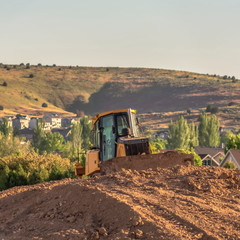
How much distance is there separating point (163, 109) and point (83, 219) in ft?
609

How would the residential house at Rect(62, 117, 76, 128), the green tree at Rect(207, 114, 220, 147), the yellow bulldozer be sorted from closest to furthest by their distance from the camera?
the yellow bulldozer
the green tree at Rect(207, 114, 220, 147)
the residential house at Rect(62, 117, 76, 128)

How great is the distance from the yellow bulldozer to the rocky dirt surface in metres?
2.05

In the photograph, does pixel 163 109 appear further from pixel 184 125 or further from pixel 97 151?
pixel 97 151

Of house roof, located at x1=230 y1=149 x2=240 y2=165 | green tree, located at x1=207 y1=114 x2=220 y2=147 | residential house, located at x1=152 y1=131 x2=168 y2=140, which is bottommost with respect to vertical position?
residential house, located at x1=152 y1=131 x2=168 y2=140

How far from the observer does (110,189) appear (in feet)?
39.0

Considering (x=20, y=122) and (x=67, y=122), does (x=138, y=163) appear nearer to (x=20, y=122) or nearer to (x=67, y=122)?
(x=20, y=122)

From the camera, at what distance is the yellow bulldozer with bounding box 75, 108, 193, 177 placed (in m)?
16.1

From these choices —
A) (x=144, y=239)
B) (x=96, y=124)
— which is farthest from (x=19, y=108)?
(x=144, y=239)

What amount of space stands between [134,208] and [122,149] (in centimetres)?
798

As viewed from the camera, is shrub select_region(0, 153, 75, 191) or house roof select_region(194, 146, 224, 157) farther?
house roof select_region(194, 146, 224, 157)

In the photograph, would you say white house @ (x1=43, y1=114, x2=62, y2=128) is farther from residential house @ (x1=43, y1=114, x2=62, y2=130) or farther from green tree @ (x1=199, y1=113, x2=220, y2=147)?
green tree @ (x1=199, y1=113, x2=220, y2=147)

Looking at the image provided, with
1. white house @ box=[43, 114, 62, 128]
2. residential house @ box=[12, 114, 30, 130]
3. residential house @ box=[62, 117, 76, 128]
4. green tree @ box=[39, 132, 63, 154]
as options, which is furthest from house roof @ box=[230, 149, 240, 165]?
residential house @ box=[62, 117, 76, 128]

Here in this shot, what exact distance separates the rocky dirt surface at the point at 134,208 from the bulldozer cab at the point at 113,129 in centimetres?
480

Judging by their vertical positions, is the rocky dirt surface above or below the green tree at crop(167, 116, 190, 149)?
above
